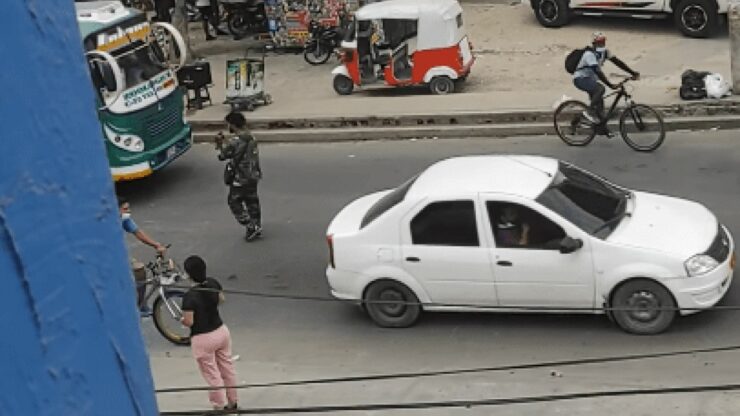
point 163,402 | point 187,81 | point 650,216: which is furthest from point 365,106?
point 163,402

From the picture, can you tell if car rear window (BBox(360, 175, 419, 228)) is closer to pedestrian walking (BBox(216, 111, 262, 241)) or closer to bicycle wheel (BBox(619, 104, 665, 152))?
pedestrian walking (BBox(216, 111, 262, 241))

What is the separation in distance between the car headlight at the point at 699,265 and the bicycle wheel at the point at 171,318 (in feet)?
15.3

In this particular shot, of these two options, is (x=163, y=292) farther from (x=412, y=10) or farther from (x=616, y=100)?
(x=412, y=10)

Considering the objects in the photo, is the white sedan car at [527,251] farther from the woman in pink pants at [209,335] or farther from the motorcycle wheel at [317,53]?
the motorcycle wheel at [317,53]

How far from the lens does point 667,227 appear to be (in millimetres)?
11453

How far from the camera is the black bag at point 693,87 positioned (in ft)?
59.1

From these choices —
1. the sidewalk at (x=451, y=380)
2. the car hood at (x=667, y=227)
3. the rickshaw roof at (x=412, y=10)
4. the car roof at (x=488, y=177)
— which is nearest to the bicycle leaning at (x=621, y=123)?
the rickshaw roof at (x=412, y=10)

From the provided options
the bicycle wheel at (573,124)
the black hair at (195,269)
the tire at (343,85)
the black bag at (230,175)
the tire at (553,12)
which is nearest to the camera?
the black hair at (195,269)

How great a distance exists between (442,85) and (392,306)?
9.57 metres

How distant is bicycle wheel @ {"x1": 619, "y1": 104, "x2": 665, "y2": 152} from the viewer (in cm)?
1678

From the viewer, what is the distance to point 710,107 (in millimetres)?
17812

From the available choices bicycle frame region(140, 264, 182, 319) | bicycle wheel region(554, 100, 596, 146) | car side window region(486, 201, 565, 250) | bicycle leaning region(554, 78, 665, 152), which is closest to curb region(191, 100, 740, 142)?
bicycle wheel region(554, 100, 596, 146)

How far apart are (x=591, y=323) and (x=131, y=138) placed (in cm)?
755

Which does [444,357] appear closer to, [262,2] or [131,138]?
[131,138]
